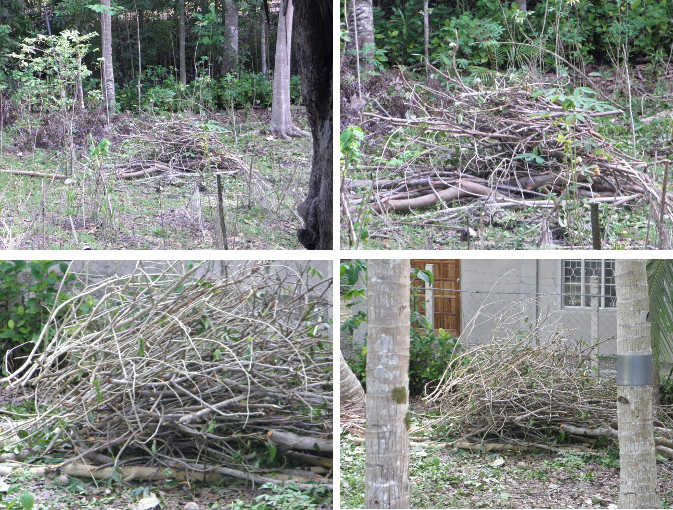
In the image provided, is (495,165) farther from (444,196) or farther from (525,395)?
(525,395)

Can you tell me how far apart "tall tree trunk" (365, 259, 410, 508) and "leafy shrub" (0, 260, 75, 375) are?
1428mm

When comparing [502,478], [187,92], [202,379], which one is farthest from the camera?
[187,92]

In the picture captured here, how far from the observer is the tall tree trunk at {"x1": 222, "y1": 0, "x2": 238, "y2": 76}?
406 cm

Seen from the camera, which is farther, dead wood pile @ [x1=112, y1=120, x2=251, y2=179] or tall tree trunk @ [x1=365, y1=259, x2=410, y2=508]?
dead wood pile @ [x1=112, y1=120, x2=251, y2=179]

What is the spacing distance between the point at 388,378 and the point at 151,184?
2043 millimetres

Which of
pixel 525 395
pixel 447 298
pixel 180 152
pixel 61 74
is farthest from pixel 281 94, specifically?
pixel 525 395

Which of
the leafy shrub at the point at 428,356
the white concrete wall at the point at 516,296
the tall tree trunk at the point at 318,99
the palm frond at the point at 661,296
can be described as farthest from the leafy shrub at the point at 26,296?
the white concrete wall at the point at 516,296

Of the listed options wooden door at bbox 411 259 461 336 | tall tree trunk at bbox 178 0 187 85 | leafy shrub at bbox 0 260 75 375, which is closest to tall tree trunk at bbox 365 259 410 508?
leafy shrub at bbox 0 260 75 375

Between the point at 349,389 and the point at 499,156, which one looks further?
the point at 349,389

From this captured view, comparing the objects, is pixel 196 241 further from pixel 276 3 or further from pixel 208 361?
pixel 276 3

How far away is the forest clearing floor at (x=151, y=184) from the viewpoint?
9.02 ft

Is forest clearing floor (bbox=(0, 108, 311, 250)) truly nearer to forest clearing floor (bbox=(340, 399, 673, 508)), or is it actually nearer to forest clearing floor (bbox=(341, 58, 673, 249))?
forest clearing floor (bbox=(341, 58, 673, 249))

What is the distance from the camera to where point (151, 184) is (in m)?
3.29

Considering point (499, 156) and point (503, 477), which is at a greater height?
point (499, 156)
